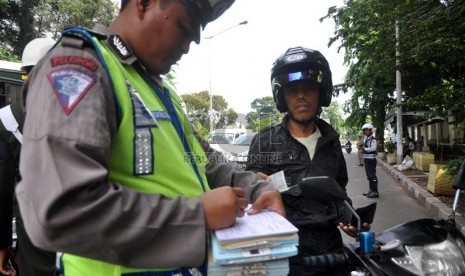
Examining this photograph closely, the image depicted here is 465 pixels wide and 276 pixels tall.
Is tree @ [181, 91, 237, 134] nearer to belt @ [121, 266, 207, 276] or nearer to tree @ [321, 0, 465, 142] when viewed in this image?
tree @ [321, 0, 465, 142]

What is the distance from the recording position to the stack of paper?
2.90 ft

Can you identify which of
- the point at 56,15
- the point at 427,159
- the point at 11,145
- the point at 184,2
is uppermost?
the point at 56,15

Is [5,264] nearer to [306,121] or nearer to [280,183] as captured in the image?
[280,183]

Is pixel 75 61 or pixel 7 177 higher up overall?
pixel 75 61

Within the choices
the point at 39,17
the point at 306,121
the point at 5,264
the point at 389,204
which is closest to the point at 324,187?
the point at 306,121

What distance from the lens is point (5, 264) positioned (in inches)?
83.1

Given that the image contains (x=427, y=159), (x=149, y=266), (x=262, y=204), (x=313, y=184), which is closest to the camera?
(x=149, y=266)

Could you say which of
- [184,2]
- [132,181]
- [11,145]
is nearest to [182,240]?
[132,181]

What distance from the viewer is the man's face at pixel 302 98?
8.23 ft

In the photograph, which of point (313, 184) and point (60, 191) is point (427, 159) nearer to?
point (313, 184)

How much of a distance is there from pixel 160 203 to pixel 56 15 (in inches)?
986

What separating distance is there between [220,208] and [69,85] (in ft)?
1.57

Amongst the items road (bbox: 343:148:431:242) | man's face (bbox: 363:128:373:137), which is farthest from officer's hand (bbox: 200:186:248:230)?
man's face (bbox: 363:128:373:137)

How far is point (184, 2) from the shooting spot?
1.06 m
